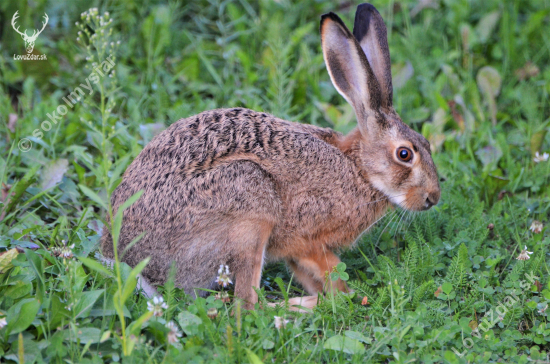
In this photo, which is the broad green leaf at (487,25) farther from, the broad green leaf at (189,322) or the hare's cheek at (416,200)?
the broad green leaf at (189,322)

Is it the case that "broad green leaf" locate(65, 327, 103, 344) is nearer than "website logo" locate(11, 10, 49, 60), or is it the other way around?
"broad green leaf" locate(65, 327, 103, 344)

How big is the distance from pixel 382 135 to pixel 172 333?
97.5 inches

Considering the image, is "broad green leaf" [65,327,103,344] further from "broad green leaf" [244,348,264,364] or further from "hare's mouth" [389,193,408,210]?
"hare's mouth" [389,193,408,210]

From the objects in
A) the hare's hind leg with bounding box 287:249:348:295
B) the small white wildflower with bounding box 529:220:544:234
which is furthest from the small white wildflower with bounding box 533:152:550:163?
the hare's hind leg with bounding box 287:249:348:295

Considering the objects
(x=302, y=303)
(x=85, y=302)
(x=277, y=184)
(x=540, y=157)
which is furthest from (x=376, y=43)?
(x=85, y=302)

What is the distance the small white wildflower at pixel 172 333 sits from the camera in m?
3.47

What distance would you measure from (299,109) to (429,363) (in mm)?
3954

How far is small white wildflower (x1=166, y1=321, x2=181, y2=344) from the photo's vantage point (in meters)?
3.47

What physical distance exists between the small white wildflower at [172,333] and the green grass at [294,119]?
0.06m

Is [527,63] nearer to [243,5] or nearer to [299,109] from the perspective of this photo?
[299,109]

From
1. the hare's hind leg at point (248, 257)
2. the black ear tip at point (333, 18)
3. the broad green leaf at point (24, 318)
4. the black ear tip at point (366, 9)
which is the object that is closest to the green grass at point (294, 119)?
the broad green leaf at point (24, 318)

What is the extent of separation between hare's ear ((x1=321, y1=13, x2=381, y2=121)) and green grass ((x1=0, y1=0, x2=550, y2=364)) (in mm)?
1038

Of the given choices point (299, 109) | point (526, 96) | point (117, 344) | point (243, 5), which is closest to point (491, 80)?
point (526, 96)

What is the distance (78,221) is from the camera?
494cm
